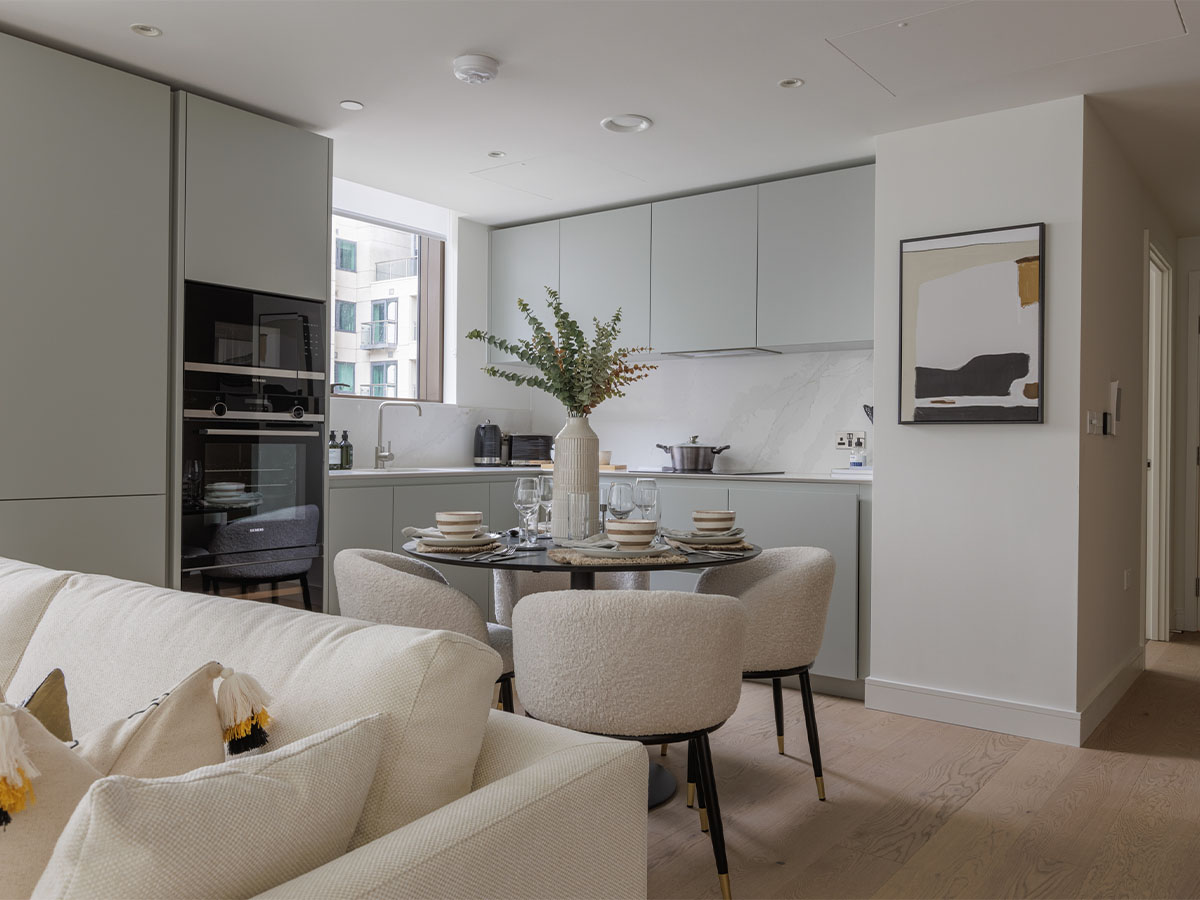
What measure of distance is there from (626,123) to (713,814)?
2618mm

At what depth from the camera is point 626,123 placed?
142 inches

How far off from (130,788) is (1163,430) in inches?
226

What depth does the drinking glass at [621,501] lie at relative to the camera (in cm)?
268

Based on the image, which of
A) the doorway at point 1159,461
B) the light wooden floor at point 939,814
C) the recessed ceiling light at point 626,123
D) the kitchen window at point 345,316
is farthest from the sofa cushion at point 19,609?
the doorway at point 1159,461

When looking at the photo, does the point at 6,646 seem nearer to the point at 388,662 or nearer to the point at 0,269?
the point at 388,662

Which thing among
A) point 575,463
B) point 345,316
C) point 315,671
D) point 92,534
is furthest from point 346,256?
point 315,671

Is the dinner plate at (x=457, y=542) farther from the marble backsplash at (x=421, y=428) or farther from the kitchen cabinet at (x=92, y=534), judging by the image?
the marble backsplash at (x=421, y=428)

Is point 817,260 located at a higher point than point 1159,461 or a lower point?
higher

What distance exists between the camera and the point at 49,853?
0.90 meters

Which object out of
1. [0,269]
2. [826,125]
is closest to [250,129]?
[0,269]

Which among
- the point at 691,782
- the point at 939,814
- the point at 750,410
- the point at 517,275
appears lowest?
the point at 939,814

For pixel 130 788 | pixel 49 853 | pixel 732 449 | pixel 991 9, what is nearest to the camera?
pixel 130 788

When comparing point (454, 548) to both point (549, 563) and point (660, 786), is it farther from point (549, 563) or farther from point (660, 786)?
point (660, 786)

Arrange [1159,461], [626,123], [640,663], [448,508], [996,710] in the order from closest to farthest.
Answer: [640,663]
[996,710]
[626,123]
[448,508]
[1159,461]
